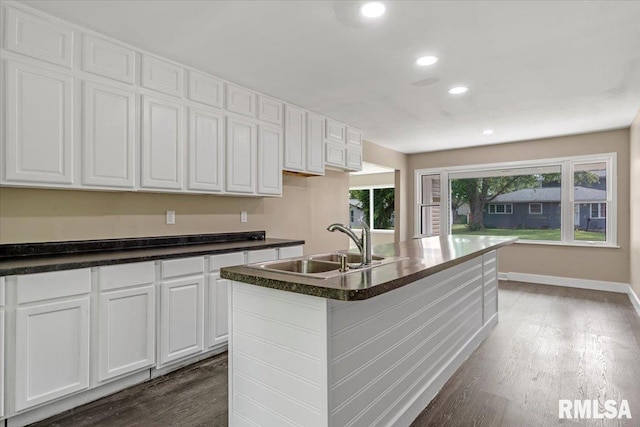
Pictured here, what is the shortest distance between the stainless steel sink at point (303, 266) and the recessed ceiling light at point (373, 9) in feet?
5.26

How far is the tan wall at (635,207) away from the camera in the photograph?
4.28 metres

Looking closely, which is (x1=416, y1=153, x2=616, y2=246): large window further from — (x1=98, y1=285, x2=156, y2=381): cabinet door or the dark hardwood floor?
(x1=98, y1=285, x2=156, y2=381): cabinet door

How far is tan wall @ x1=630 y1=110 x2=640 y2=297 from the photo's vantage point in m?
4.28

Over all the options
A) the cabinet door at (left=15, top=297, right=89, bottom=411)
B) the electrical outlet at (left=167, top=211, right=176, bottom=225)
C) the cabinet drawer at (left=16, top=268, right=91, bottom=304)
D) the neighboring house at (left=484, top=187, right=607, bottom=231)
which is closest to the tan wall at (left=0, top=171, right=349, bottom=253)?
the electrical outlet at (left=167, top=211, right=176, bottom=225)

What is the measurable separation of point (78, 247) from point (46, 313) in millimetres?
707

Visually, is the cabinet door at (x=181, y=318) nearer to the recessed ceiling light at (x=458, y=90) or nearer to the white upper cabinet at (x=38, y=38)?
the white upper cabinet at (x=38, y=38)

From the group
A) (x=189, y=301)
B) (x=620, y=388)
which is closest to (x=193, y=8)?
(x=189, y=301)

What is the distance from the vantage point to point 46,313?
6.66 feet

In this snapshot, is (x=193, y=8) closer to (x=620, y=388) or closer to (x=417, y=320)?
(x=417, y=320)

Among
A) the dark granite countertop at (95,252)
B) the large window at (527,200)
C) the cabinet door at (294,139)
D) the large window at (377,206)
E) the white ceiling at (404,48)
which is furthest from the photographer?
the large window at (377,206)

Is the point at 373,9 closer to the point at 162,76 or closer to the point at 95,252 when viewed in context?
the point at 162,76

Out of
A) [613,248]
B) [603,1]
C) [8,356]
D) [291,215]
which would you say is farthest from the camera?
[613,248]

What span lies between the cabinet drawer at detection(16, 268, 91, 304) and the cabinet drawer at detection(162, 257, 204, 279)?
1.63ft

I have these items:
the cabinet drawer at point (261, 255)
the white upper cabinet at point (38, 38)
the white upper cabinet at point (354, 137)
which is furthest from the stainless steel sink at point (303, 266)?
the white upper cabinet at point (354, 137)
